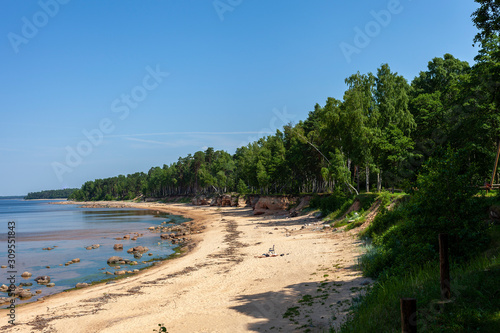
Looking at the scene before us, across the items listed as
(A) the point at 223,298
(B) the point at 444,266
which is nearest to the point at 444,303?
(B) the point at 444,266

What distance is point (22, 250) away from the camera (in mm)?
36344

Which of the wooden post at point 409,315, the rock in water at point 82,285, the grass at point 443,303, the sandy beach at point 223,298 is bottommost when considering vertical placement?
the rock in water at point 82,285

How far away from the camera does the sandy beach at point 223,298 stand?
11289 millimetres

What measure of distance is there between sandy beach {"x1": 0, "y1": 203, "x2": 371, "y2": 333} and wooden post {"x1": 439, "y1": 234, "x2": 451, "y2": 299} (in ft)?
10.1

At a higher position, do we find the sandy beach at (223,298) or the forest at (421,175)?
the forest at (421,175)

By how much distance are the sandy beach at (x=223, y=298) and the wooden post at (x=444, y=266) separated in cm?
308

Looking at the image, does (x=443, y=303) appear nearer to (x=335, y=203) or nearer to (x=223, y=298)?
(x=223, y=298)

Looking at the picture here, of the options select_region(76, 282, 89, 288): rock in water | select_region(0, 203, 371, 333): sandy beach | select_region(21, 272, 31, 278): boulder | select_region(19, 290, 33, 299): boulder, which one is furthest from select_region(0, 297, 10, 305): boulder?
select_region(21, 272, 31, 278): boulder

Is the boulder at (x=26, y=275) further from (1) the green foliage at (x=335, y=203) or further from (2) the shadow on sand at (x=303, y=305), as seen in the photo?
(1) the green foliage at (x=335, y=203)

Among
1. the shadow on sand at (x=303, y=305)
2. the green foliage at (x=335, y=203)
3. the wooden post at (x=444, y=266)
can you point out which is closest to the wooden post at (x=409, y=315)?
the wooden post at (x=444, y=266)

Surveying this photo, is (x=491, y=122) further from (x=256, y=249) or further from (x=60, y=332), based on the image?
(x=60, y=332)

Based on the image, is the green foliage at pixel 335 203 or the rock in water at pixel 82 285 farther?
the green foliage at pixel 335 203

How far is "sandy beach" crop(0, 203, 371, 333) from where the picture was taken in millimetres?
11289

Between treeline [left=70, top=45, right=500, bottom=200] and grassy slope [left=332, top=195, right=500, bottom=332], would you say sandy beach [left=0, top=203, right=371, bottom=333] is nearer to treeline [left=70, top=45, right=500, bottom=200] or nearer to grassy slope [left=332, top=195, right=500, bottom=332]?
grassy slope [left=332, top=195, right=500, bottom=332]
